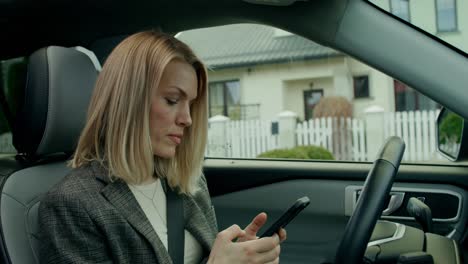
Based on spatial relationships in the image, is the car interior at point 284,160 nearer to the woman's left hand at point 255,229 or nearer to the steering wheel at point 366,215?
the steering wheel at point 366,215

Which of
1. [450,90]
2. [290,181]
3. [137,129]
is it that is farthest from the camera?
[290,181]

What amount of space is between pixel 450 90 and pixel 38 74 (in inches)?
45.9

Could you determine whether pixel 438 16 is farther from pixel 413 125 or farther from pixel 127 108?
pixel 413 125

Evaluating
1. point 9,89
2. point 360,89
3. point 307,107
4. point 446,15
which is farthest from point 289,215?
point 307,107

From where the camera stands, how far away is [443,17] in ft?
4.22

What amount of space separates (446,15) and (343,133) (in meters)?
4.99

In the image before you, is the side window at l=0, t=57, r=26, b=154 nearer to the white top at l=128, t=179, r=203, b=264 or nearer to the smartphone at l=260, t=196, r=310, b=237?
the white top at l=128, t=179, r=203, b=264

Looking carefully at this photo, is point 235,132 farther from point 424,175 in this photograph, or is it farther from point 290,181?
point 424,175

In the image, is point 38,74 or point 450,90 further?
point 38,74

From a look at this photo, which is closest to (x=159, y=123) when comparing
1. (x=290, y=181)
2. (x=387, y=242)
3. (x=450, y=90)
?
(x=450, y=90)

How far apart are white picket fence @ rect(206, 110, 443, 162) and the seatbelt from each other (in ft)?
8.85

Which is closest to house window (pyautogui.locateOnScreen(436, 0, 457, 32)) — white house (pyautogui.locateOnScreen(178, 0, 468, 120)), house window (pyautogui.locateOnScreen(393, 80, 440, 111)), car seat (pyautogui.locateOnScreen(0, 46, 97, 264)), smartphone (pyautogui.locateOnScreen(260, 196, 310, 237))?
house window (pyautogui.locateOnScreen(393, 80, 440, 111))

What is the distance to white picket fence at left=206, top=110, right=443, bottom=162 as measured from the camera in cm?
486

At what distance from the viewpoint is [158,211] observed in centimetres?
146
